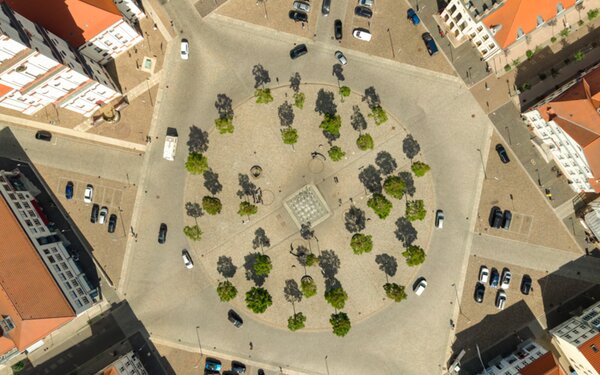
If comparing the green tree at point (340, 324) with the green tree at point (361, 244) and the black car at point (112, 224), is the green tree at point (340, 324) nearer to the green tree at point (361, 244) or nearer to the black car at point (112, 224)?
the green tree at point (361, 244)

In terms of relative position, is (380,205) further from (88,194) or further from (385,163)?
(88,194)

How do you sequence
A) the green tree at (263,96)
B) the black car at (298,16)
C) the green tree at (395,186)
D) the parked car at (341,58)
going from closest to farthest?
the green tree at (263,96), the green tree at (395,186), the parked car at (341,58), the black car at (298,16)

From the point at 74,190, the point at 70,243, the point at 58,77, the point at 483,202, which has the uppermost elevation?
the point at 58,77

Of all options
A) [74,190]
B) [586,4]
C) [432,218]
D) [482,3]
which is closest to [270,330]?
[432,218]

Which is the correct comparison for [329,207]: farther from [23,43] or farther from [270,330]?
[23,43]

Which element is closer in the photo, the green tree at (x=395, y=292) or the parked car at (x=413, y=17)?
the green tree at (x=395, y=292)

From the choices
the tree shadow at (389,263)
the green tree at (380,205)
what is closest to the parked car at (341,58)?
the green tree at (380,205)
